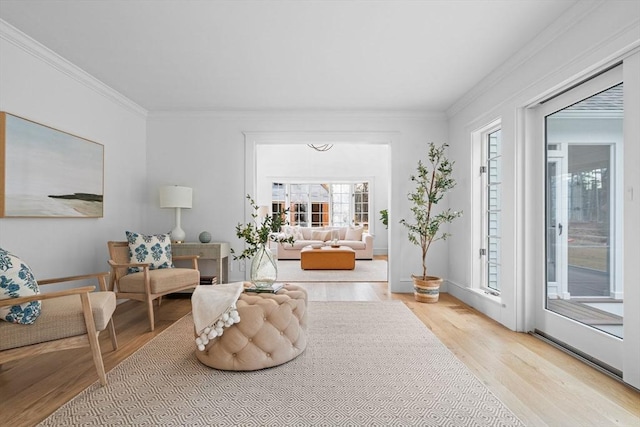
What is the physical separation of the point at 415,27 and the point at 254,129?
277 cm

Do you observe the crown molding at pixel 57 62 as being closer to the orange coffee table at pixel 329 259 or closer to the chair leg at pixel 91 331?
A: the chair leg at pixel 91 331

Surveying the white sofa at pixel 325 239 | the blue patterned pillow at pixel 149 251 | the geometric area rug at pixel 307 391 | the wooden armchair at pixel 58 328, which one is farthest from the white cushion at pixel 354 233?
the wooden armchair at pixel 58 328

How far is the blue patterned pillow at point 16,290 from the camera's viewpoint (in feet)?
6.55

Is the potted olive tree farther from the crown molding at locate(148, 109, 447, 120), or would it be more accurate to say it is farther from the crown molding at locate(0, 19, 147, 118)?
the crown molding at locate(0, 19, 147, 118)

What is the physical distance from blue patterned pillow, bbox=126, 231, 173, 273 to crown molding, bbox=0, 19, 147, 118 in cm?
161

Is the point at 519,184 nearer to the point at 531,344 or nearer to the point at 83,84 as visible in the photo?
the point at 531,344

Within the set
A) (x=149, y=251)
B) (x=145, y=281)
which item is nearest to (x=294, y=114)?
(x=149, y=251)

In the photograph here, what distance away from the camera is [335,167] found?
32.1 feet

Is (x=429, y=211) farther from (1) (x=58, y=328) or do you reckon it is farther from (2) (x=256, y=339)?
(1) (x=58, y=328)

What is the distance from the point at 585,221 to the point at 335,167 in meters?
7.39

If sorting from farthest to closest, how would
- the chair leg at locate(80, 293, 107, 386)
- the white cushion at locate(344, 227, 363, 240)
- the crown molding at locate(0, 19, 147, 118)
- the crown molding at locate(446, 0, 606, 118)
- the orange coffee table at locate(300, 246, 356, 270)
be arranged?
1. the white cushion at locate(344, 227, 363, 240)
2. the orange coffee table at locate(300, 246, 356, 270)
3. the crown molding at locate(0, 19, 147, 118)
4. the crown molding at locate(446, 0, 606, 118)
5. the chair leg at locate(80, 293, 107, 386)

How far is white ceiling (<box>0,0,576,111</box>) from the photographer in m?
2.48

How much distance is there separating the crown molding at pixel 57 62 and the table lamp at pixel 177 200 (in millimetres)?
1158

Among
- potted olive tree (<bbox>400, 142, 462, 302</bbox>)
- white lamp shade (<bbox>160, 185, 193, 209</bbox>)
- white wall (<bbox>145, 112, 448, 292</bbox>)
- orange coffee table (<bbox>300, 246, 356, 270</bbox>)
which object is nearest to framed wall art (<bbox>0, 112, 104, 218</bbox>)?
white lamp shade (<bbox>160, 185, 193, 209</bbox>)
